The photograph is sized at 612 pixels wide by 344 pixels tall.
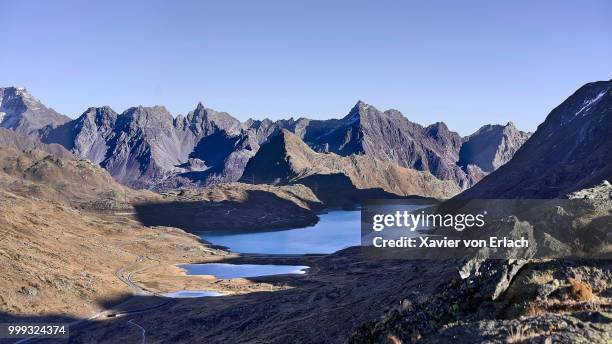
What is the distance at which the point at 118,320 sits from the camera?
94.5 meters

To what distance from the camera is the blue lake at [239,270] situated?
15900 centimetres

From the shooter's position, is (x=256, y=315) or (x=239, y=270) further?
(x=239, y=270)

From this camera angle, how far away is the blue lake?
522 ft

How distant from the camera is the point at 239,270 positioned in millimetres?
168500

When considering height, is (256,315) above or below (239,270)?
above

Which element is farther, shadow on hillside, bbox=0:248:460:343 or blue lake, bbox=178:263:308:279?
blue lake, bbox=178:263:308:279

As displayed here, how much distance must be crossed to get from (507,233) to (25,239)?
11587cm

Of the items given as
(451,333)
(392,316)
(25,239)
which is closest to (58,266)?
(25,239)

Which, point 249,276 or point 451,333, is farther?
point 249,276

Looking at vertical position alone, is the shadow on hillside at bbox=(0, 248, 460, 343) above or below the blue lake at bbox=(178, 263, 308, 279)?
above

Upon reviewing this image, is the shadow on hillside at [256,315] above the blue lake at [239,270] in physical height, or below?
above

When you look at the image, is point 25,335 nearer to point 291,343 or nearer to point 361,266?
point 291,343

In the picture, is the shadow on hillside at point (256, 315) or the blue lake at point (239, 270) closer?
the shadow on hillside at point (256, 315)

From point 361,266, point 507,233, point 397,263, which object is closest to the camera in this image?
point 507,233
